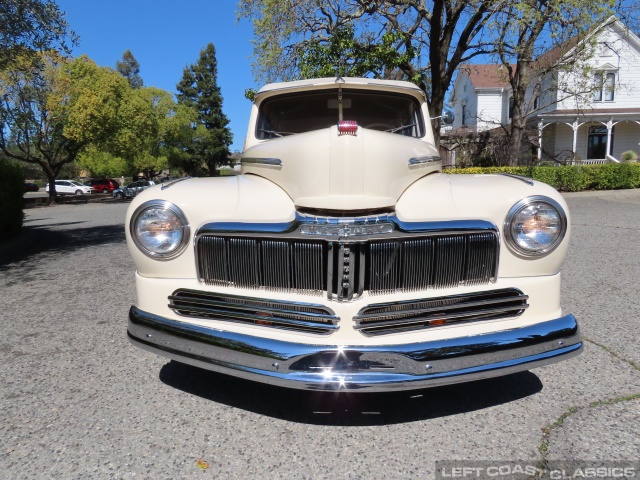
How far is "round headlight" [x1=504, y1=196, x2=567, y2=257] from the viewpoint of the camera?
2.28m

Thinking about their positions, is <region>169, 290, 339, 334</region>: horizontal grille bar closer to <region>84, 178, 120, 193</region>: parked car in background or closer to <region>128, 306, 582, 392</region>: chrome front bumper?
<region>128, 306, 582, 392</region>: chrome front bumper

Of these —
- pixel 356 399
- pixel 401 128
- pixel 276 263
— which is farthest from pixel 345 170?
pixel 401 128

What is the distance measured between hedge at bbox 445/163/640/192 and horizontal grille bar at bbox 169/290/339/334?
15.4 metres

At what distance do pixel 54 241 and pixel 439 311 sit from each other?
9.15 metres

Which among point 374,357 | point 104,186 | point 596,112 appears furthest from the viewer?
point 104,186

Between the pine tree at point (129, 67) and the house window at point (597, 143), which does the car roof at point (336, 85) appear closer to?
the house window at point (597, 143)

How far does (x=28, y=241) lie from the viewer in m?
8.45

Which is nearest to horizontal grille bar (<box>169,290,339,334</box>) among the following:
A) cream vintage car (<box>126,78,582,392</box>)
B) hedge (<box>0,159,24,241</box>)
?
cream vintage car (<box>126,78,582,392</box>)

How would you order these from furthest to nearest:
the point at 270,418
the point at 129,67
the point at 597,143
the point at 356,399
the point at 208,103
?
the point at 129,67, the point at 208,103, the point at 597,143, the point at 356,399, the point at 270,418

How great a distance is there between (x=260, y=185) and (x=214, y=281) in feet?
2.07

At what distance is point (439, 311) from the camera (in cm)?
221

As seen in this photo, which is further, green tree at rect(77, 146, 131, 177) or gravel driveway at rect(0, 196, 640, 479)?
green tree at rect(77, 146, 131, 177)

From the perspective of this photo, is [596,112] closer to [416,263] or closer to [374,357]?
[416,263]

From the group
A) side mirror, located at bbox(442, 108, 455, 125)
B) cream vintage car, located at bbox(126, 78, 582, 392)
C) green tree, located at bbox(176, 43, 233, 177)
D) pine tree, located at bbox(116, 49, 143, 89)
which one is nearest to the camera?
cream vintage car, located at bbox(126, 78, 582, 392)
